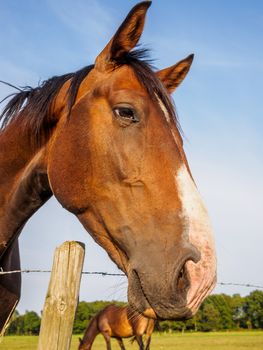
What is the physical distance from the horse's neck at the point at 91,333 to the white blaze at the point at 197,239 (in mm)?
19471

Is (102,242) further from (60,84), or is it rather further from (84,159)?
(60,84)

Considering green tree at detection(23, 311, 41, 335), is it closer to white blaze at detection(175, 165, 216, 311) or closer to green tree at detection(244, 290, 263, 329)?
green tree at detection(244, 290, 263, 329)

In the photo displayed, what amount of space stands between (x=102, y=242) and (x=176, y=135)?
0.86 metres

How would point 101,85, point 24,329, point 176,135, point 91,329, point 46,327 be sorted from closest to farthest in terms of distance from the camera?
point 46,327 → point 176,135 → point 101,85 → point 91,329 → point 24,329

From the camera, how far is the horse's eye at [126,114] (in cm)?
289

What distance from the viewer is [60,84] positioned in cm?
354

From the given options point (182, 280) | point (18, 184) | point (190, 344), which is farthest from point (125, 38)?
point (190, 344)

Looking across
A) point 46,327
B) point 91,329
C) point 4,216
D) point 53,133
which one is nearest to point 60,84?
point 53,133

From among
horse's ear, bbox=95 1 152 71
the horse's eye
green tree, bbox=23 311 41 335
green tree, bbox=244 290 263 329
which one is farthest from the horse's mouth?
green tree, bbox=23 311 41 335

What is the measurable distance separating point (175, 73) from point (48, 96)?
43.8 inches

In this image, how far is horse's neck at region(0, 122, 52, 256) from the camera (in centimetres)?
349

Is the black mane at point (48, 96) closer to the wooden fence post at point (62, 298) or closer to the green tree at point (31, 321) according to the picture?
the wooden fence post at point (62, 298)

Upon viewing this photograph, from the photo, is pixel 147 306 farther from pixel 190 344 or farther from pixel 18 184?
pixel 190 344

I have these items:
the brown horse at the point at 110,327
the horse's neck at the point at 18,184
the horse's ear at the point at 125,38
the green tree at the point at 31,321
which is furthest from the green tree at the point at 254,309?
the horse's ear at the point at 125,38
